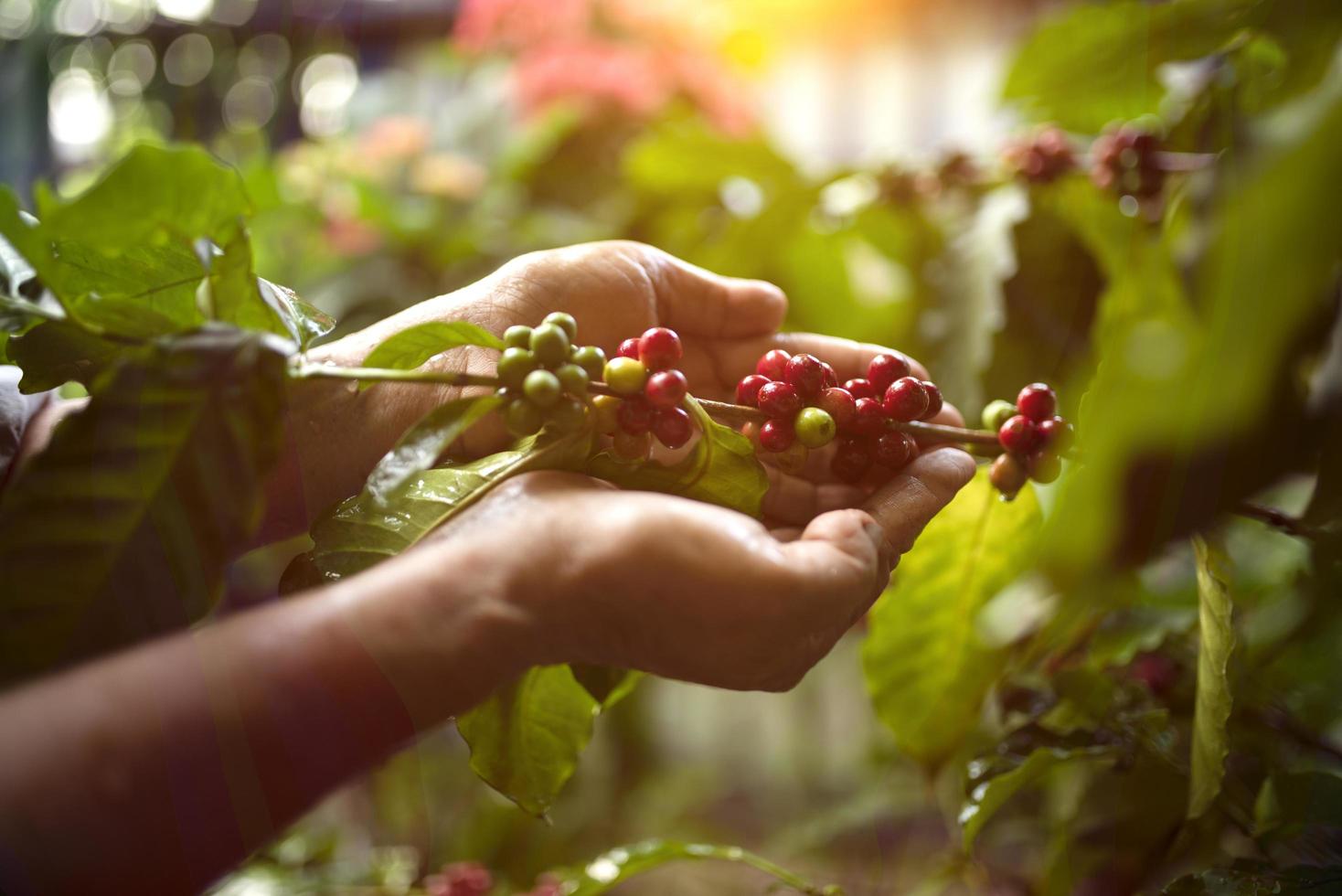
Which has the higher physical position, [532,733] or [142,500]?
[142,500]

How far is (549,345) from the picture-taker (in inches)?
18.0

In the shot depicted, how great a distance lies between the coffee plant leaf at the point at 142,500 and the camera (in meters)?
0.38

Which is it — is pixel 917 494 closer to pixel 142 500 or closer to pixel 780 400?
pixel 780 400

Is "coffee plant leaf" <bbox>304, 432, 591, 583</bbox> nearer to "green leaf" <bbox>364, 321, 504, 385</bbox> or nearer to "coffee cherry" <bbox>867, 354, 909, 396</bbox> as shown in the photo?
"green leaf" <bbox>364, 321, 504, 385</bbox>

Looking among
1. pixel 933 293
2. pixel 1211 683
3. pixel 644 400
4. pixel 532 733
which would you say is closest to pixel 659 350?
pixel 644 400

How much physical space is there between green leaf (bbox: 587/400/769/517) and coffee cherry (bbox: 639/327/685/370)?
0.03 m

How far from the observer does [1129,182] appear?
32.0 inches

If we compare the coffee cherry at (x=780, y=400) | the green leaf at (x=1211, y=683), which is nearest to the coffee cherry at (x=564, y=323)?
the coffee cherry at (x=780, y=400)

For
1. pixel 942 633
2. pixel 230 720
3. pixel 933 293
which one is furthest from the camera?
pixel 933 293

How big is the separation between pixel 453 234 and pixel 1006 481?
929 mm

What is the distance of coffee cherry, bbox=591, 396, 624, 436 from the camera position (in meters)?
0.50

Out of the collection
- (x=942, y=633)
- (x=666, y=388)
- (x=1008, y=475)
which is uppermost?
(x=666, y=388)

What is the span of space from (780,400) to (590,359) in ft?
0.38

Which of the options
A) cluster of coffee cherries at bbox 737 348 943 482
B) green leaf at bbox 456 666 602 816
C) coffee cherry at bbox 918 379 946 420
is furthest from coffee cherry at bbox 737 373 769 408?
green leaf at bbox 456 666 602 816
